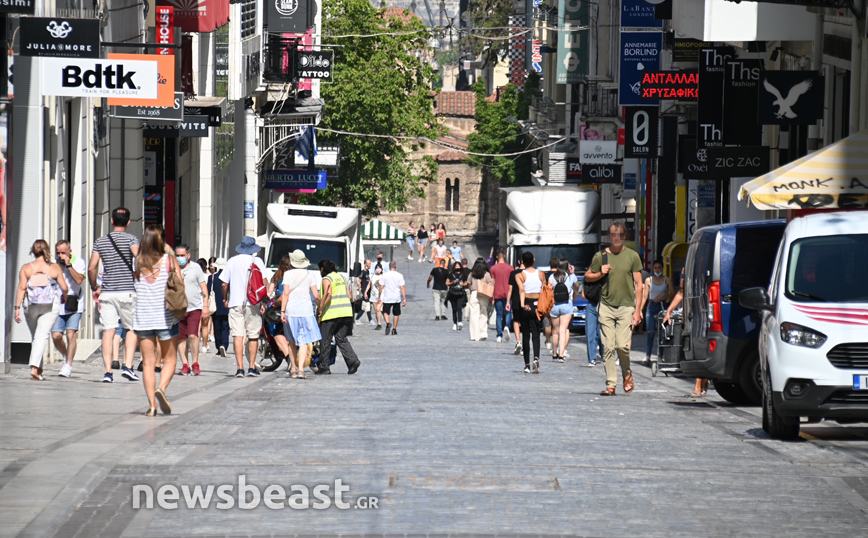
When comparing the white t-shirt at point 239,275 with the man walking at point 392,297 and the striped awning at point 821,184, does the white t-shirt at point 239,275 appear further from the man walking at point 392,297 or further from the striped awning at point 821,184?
the man walking at point 392,297

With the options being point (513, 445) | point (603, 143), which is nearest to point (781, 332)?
point (513, 445)

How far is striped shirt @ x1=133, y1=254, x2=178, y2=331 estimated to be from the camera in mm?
12742

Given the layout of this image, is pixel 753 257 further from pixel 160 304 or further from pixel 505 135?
Result: pixel 505 135

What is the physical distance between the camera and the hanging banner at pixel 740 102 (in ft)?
79.4

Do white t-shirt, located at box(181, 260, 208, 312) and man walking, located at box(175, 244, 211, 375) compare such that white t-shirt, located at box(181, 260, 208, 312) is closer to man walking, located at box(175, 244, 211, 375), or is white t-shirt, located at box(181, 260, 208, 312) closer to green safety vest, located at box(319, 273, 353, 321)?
man walking, located at box(175, 244, 211, 375)

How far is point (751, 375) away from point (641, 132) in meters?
20.5

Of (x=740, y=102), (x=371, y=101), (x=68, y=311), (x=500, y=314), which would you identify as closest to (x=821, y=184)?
(x=68, y=311)

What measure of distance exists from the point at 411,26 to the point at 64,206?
48608 mm

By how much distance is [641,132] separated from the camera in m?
35.1

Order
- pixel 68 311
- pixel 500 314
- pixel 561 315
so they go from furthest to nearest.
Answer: pixel 500 314 → pixel 561 315 → pixel 68 311

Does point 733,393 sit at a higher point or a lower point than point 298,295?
lower

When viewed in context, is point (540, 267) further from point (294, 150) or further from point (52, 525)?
point (52, 525)

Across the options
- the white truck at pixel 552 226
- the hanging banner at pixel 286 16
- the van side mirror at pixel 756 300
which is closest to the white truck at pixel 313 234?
the white truck at pixel 552 226

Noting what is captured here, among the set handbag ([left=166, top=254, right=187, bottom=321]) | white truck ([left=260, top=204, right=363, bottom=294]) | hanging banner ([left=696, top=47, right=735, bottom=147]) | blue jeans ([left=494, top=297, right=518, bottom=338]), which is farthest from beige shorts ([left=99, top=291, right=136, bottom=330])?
white truck ([left=260, top=204, right=363, bottom=294])
